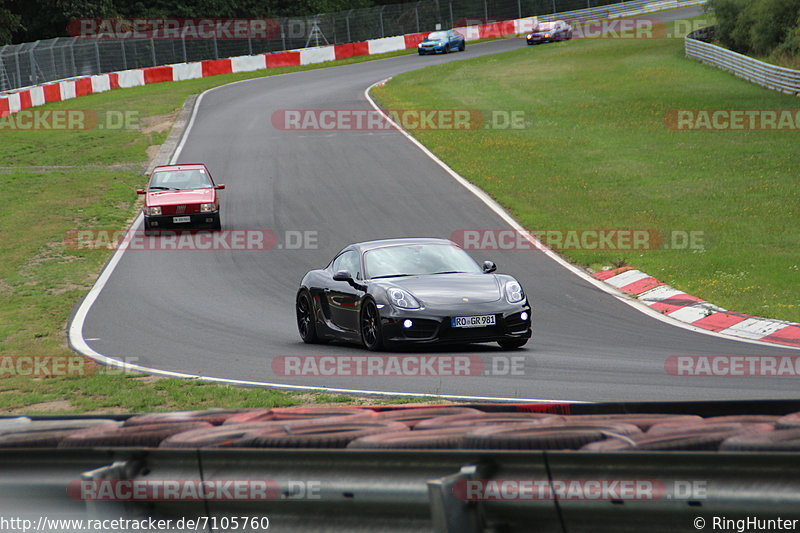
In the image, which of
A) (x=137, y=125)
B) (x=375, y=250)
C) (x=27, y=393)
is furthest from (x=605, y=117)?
(x=27, y=393)

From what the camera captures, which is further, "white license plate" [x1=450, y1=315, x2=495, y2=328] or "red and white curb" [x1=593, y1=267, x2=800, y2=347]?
"red and white curb" [x1=593, y1=267, x2=800, y2=347]

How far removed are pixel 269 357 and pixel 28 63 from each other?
38549 mm

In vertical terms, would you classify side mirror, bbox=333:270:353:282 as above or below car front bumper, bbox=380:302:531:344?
above

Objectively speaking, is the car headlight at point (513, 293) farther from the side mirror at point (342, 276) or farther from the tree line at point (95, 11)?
the tree line at point (95, 11)

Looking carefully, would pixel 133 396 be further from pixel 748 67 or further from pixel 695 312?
pixel 748 67

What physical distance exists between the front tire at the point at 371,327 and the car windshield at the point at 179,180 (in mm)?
13351

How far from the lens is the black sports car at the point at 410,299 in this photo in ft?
36.9

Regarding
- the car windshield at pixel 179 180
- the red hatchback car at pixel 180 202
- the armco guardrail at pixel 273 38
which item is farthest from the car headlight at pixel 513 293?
the armco guardrail at pixel 273 38

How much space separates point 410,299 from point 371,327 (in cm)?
73

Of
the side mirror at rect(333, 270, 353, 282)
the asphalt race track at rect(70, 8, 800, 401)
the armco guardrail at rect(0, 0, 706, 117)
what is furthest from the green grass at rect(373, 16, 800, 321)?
the armco guardrail at rect(0, 0, 706, 117)

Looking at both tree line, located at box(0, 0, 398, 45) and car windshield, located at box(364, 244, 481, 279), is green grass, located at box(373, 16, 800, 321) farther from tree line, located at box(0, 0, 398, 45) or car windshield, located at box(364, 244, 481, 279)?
tree line, located at box(0, 0, 398, 45)

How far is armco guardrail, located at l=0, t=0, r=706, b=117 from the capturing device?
45.1 metres

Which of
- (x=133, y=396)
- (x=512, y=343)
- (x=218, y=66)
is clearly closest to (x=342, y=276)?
(x=512, y=343)

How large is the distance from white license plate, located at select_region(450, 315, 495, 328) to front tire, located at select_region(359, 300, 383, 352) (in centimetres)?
91
